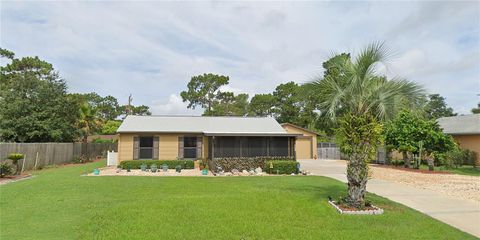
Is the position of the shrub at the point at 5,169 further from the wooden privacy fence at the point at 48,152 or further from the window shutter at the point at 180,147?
the window shutter at the point at 180,147

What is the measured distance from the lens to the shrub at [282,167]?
57.0 feet

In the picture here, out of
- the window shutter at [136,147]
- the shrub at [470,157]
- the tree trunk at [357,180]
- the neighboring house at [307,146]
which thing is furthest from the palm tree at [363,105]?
the neighboring house at [307,146]

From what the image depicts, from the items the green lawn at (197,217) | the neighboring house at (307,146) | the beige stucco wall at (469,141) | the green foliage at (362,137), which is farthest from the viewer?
the neighboring house at (307,146)

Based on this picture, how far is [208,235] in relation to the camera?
575cm

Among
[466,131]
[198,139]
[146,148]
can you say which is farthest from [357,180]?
[466,131]

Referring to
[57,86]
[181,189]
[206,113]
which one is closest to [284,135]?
[181,189]

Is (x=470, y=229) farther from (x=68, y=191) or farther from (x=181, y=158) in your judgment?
(x=181, y=158)

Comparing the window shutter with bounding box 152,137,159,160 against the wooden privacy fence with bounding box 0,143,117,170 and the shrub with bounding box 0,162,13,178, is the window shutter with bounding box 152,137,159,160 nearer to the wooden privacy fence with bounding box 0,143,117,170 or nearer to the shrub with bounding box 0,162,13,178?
the wooden privacy fence with bounding box 0,143,117,170

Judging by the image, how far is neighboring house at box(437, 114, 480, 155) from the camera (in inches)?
850

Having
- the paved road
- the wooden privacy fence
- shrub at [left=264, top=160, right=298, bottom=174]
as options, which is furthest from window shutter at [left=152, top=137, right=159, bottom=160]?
the paved road

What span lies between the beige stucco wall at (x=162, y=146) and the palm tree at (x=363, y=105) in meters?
13.5

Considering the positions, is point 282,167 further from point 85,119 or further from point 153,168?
point 85,119

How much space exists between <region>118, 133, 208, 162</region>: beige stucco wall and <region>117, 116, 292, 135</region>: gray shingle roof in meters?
0.44

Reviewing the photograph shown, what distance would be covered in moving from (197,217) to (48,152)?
17309 mm
